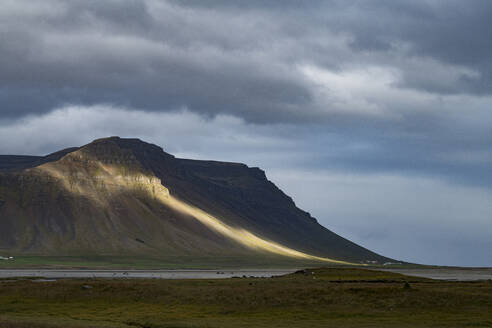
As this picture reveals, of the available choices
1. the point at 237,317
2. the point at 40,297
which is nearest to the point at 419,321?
the point at 237,317

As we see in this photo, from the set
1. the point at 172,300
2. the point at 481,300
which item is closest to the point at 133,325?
the point at 172,300

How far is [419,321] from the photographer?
65062mm

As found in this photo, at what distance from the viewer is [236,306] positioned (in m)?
76.3

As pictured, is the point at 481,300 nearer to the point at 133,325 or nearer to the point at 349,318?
the point at 349,318

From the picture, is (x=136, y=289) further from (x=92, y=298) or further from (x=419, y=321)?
(x=419, y=321)

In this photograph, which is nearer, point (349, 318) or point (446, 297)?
point (349, 318)

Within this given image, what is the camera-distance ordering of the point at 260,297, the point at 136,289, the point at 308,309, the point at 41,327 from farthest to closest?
the point at 136,289, the point at 260,297, the point at 308,309, the point at 41,327

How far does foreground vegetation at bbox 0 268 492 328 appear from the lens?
64.3 m

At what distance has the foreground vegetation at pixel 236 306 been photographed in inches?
2532

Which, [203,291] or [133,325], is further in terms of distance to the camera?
[203,291]

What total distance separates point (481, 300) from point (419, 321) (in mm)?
14605

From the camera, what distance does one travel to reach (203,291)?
86.9m

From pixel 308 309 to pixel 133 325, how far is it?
19303 millimetres

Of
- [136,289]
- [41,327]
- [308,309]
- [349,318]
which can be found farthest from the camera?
[136,289]
